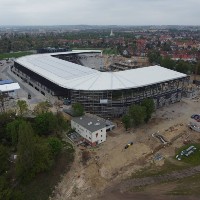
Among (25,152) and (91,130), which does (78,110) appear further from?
(25,152)

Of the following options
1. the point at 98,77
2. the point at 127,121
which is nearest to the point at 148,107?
the point at 127,121

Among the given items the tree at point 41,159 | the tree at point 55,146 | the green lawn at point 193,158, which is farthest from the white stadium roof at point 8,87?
the green lawn at point 193,158

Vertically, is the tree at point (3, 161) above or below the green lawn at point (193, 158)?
above

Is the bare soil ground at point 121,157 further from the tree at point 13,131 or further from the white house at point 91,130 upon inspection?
the tree at point 13,131

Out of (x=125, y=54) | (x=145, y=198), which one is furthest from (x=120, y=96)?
(x=125, y=54)

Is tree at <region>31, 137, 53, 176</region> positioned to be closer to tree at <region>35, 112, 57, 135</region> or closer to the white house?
tree at <region>35, 112, 57, 135</region>

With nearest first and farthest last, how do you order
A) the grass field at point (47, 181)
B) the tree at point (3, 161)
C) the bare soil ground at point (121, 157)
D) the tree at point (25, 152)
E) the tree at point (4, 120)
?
the tree at point (25, 152) → the grass field at point (47, 181) → the bare soil ground at point (121, 157) → the tree at point (3, 161) → the tree at point (4, 120)
